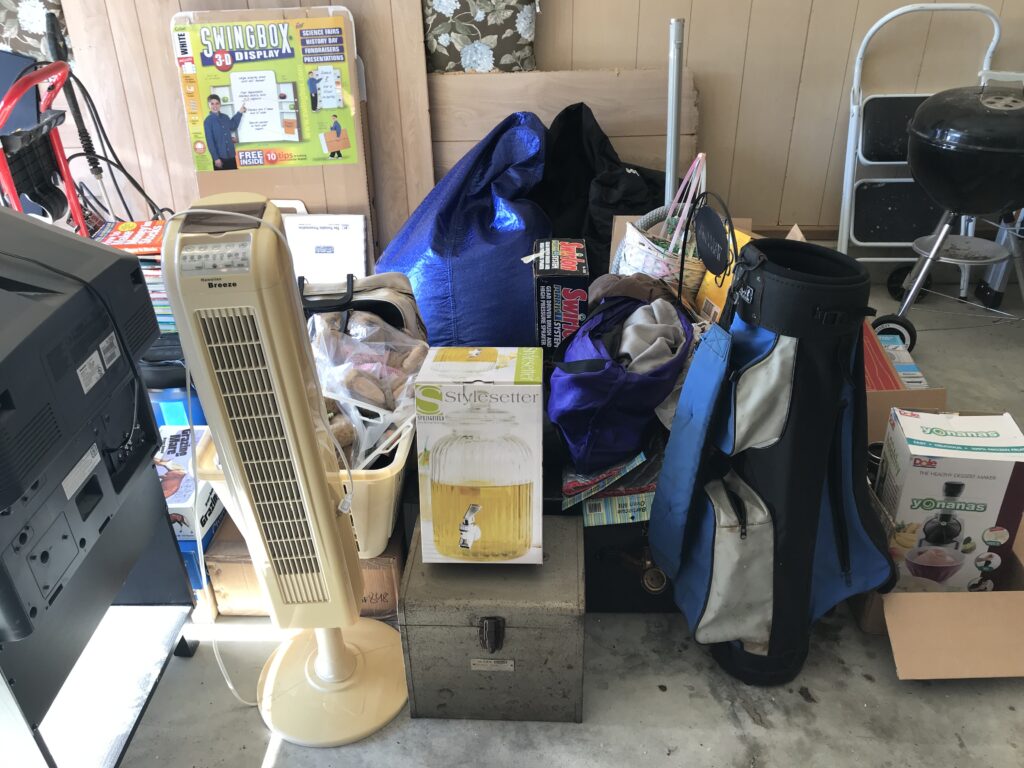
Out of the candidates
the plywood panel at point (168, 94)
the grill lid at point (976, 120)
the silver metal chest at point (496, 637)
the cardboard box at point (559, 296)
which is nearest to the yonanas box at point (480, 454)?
the silver metal chest at point (496, 637)

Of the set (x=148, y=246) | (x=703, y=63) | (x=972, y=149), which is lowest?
(x=148, y=246)

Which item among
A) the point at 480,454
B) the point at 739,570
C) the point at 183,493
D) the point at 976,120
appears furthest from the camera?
the point at 976,120

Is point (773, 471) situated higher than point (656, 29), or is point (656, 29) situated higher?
point (656, 29)

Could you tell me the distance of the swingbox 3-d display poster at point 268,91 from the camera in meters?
2.59

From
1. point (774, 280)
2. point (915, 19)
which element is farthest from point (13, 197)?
point (915, 19)

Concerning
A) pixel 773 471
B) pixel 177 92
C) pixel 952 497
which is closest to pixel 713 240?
pixel 773 471

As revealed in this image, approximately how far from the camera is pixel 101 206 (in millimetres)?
A: 2836

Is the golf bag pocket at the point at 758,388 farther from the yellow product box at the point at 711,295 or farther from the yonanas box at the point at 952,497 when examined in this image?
the yellow product box at the point at 711,295

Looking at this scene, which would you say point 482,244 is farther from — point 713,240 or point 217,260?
point 217,260

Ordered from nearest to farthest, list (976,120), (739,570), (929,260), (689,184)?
1. (739,570)
2. (976,120)
3. (689,184)
4. (929,260)

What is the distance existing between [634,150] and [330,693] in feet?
6.71

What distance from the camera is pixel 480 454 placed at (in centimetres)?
137

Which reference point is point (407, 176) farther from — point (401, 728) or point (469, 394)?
point (401, 728)

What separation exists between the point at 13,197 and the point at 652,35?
1999 mm
